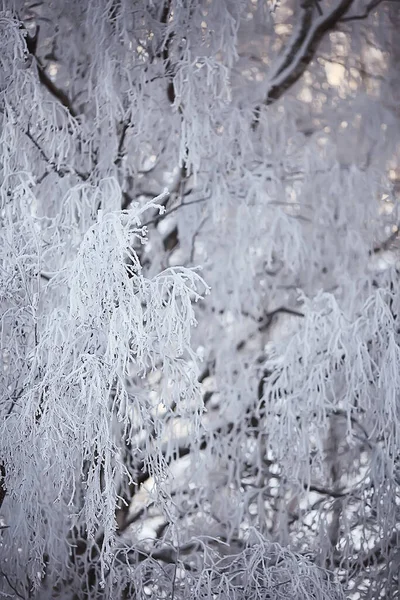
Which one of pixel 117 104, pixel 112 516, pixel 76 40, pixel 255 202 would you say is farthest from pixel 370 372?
pixel 76 40

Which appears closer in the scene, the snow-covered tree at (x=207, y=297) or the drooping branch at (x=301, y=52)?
the snow-covered tree at (x=207, y=297)

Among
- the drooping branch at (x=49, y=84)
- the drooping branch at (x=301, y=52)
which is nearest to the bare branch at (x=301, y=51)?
the drooping branch at (x=301, y=52)

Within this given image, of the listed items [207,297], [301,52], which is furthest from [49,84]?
[301,52]

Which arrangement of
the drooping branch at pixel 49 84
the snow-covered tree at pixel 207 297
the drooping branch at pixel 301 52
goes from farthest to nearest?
the drooping branch at pixel 301 52 → the drooping branch at pixel 49 84 → the snow-covered tree at pixel 207 297

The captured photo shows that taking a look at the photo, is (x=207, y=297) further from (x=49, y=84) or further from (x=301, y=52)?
(x=301, y=52)

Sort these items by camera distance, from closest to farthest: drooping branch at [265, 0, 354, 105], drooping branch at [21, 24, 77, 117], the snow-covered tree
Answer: the snow-covered tree
drooping branch at [21, 24, 77, 117]
drooping branch at [265, 0, 354, 105]

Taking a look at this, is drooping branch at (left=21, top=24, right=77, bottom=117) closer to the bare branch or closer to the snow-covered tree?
the snow-covered tree

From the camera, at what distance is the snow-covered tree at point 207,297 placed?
2.41 metres

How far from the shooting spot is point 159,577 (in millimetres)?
2783

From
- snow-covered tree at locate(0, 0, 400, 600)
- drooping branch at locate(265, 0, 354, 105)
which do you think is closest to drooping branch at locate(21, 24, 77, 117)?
snow-covered tree at locate(0, 0, 400, 600)

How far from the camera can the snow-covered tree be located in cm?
241

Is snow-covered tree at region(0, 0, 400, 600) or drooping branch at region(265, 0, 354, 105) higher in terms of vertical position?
drooping branch at region(265, 0, 354, 105)

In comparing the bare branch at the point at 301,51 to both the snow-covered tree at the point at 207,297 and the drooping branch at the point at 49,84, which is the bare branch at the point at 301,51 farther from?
the drooping branch at the point at 49,84

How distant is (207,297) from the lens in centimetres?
399
